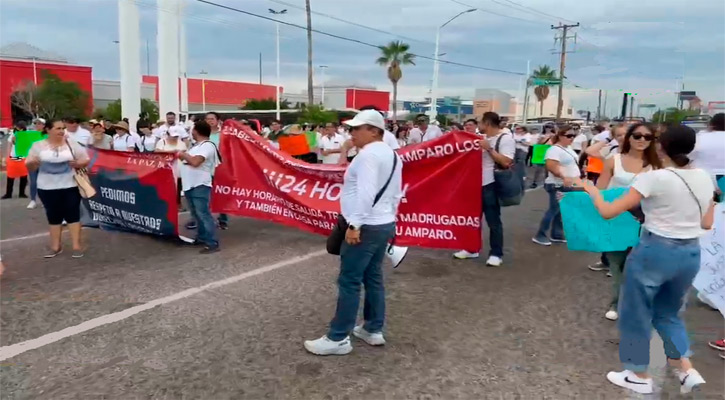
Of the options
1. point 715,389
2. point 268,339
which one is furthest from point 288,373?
point 715,389

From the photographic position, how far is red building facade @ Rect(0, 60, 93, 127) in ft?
186

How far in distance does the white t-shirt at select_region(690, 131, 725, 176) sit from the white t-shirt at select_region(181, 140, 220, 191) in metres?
5.35

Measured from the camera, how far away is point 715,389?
3.75 m

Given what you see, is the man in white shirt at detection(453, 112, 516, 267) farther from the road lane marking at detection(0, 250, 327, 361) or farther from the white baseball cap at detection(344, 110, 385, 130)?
the white baseball cap at detection(344, 110, 385, 130)

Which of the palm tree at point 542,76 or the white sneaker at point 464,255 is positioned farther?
the palm tree at point 542,76

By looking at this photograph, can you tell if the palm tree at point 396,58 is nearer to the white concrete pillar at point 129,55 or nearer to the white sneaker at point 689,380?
the white concrete pillar at point 129,55

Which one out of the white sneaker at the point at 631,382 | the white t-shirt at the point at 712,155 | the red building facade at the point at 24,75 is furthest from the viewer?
the red building facade at the point at 24,75

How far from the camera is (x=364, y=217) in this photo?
3877 mm

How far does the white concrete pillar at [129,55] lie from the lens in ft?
101

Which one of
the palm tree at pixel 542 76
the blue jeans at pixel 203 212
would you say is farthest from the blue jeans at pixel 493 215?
the palm tree at pixel 542 76

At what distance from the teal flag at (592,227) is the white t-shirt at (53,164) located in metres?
5.34

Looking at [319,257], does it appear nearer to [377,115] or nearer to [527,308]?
[527,308]

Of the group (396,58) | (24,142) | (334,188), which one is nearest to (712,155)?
(334,188)

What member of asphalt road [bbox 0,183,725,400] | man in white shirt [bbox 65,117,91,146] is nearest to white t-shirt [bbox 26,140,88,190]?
asphalt road [bbox 0,183,725,400]
